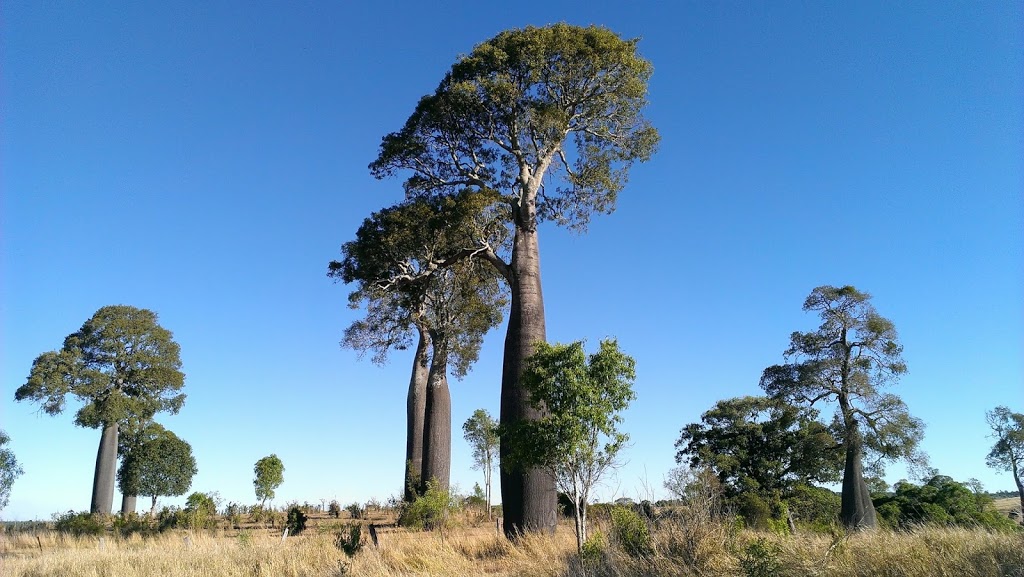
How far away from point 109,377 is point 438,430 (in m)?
15.3

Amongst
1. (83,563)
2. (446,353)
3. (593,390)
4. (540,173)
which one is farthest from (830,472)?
(83,563)

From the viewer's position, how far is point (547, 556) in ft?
33.1

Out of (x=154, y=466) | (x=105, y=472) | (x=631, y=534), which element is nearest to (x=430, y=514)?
(x=631, y=534)

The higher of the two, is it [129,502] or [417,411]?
[417,411]

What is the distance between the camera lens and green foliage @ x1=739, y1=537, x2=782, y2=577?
6.78m

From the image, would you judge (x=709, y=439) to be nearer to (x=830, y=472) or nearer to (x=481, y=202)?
(x=830, y=472)

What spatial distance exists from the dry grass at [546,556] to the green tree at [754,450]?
16.3 metres

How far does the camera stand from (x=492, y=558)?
36.6ft

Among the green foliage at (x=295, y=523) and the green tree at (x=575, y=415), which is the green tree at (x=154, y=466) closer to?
the green foliage at (x=295, y=523)

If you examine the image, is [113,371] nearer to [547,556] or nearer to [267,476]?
[267,476]

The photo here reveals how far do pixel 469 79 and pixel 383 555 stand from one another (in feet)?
34.4

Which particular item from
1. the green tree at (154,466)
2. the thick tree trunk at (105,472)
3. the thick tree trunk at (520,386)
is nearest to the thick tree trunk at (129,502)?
the green tree at (154,466)

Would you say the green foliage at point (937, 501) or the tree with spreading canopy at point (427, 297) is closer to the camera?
the tree with spreading canopy at point (427, 297)

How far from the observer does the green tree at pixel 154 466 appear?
92.8 feet
